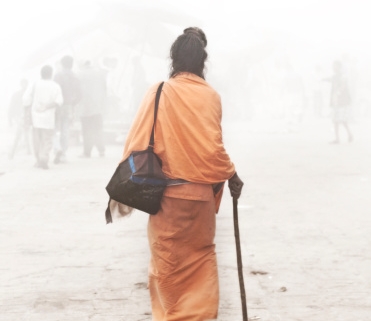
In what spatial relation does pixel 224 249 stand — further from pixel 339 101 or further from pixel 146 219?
pixel 339 101

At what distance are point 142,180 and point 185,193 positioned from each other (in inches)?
8.8

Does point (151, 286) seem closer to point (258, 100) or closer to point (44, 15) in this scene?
point (44, 15)

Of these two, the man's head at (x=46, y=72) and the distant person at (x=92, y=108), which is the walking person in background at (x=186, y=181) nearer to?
the man's head at (x=46, y=72)

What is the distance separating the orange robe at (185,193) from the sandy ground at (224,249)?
1.73 feet

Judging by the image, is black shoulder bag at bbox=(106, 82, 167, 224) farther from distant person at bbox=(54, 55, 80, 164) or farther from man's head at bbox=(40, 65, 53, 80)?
distant person at bbox=(54, 55, 80, 164)

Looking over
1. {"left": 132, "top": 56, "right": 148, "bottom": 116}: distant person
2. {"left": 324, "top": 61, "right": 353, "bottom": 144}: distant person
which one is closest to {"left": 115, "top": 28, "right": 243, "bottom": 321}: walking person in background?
{"left": 324, "top": 61, "right": 353, "bottom": 144}: distant person

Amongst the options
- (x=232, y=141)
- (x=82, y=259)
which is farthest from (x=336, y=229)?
(x=232, y=141)

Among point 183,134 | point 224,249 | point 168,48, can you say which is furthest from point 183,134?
point 168,48

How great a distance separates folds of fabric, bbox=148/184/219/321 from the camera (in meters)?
4.06

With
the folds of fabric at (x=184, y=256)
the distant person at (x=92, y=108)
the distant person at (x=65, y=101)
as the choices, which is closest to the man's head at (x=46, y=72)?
the distant person at (x=65, y=101)

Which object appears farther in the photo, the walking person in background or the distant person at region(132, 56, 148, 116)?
the distant person at region(132, 56, 148, 116)

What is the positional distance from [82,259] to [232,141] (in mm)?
12716

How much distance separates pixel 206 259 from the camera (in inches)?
163

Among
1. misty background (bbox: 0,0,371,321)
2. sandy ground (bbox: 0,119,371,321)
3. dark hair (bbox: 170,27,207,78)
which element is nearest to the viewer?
dark hair (bbox: 170,27,207,78)
